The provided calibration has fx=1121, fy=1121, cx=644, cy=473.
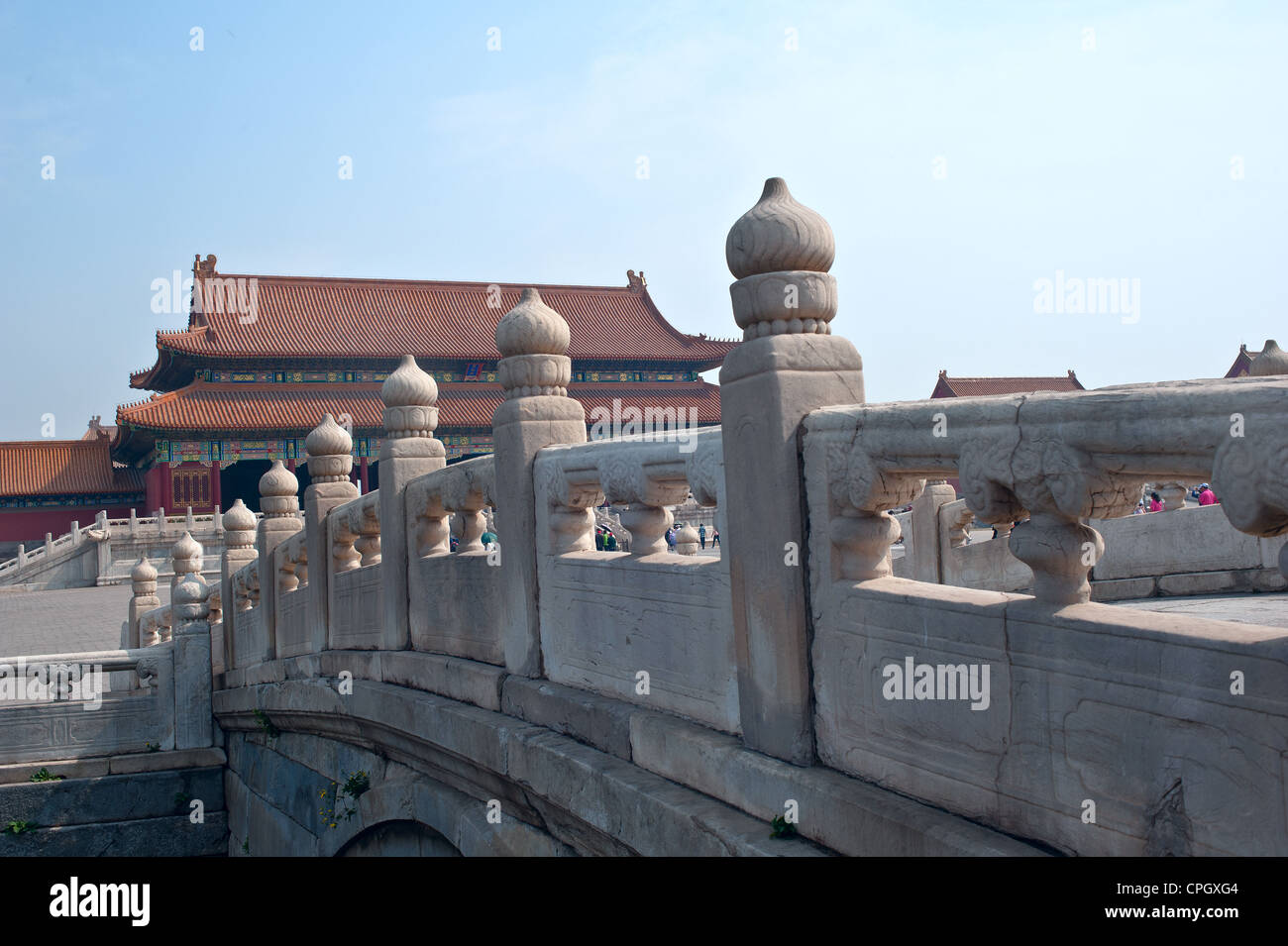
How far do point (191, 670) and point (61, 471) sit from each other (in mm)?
Answer: 26786

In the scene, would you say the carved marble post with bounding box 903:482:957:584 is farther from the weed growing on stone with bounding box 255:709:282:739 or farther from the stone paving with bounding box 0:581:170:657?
the stone paving with bounding box 0:581:170:657

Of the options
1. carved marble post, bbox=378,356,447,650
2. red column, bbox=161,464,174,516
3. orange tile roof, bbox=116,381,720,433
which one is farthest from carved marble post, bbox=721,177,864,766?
red column, bbox=161,464,174,516

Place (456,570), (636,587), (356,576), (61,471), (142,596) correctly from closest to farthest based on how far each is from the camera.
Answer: (636,587)
(456,570)
(356,576)
(142,596)
(61,471)

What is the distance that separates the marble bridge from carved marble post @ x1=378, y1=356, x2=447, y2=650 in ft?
0.05

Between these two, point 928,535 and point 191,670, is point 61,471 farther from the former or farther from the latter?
point 928,535

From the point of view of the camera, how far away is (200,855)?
7703 millimetres

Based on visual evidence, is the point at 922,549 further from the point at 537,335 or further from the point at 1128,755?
the point at 1128,755

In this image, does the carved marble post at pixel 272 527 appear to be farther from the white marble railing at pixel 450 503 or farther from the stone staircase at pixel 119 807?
the white marble railing at pixel 450 503

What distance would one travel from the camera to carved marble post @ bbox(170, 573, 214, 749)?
7.97m

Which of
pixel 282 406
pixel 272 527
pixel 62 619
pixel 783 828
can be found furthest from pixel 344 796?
pixel 282 406

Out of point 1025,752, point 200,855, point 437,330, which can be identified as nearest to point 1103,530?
point 1025,752

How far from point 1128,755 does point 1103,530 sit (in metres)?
5.11

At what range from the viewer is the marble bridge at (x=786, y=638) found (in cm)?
195

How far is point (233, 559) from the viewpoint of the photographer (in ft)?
29.3
